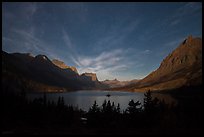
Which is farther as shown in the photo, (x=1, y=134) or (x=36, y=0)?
(x=36, y=0)

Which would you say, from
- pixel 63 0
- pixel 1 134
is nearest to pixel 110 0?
pixel 63 0

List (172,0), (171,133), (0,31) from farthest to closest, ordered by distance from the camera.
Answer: (0,31), (172,0), (171,133)

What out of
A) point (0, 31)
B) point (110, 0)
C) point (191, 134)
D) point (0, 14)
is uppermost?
point (110, 0)

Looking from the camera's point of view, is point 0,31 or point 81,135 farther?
point 0,31

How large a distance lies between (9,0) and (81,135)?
17.1 feet

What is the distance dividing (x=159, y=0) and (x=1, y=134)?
253 inches

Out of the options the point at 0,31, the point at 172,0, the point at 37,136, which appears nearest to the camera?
the point at 37,136

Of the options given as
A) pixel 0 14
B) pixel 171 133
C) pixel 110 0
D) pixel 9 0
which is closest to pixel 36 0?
pixel 9 0

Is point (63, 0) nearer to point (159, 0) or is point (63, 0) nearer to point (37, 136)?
point (159, 0)

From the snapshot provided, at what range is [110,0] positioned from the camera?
5.95m

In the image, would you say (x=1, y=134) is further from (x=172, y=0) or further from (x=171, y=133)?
(x=172, y=0)

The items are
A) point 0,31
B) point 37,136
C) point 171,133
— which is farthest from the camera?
point 0,31

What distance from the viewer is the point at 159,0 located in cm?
580

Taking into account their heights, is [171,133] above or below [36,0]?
below
